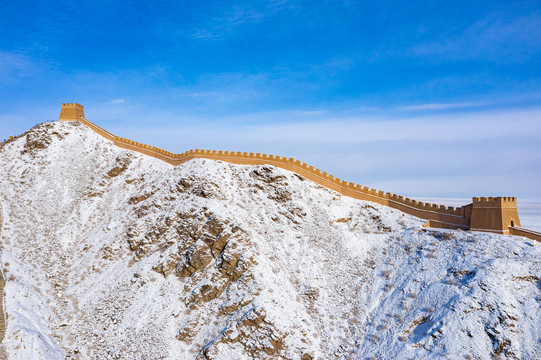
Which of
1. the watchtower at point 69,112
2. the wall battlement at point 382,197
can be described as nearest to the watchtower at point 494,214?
the wall battlement at point 382,197

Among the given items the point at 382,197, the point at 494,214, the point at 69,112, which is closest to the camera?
the point at 494,214

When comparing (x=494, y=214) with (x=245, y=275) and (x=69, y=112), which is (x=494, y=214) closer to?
(x=245, y=275)

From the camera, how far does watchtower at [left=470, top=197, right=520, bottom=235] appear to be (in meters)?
32.7

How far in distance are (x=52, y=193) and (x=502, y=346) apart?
4871cm

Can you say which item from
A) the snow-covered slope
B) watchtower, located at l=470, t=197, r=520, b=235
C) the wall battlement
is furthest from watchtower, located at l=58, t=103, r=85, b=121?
watchtower, located at l=470, t=197, r=520, b=235

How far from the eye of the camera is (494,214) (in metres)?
33.1

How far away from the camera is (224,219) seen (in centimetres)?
3559

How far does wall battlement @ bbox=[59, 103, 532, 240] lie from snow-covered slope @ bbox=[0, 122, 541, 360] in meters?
1.31

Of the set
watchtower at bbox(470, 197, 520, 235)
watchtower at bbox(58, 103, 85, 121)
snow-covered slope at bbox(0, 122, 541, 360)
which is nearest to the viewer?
snow-covered slope at bbox(0, 122, 541, 360)

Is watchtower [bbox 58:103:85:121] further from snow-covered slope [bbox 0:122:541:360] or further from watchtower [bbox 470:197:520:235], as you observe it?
watchtower [bbox 470:197:520:235]

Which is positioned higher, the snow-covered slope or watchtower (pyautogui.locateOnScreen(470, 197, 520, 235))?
watchtower (pyautogui.locateOnScreen(470, 197, 520, 235))

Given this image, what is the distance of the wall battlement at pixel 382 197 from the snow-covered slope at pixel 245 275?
1.31m

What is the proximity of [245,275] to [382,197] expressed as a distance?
1947 cm

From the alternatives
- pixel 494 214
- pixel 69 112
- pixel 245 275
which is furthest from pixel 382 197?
pixel 69 112
